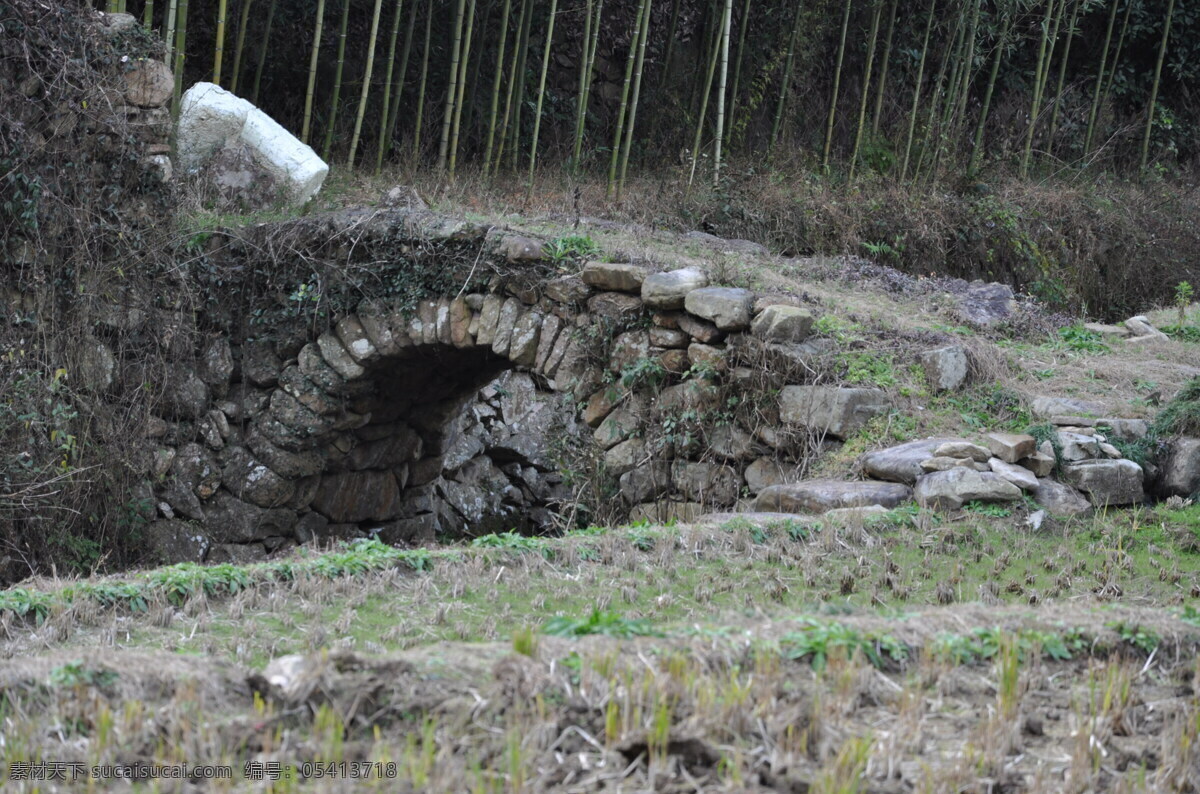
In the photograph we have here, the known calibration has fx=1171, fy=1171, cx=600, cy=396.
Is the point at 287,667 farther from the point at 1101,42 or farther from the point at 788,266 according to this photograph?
the point at 1101,42

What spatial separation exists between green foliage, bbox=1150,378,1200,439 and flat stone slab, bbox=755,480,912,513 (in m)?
1.50

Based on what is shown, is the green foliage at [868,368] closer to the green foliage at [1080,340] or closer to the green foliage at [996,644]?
the green foliage at [1080,340]

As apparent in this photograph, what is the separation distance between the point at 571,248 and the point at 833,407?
2.22m

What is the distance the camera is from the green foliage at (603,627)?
10.1 feet

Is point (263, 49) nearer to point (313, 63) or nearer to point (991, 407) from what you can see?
point (313, 63)

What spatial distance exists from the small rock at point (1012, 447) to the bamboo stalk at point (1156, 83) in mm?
11424

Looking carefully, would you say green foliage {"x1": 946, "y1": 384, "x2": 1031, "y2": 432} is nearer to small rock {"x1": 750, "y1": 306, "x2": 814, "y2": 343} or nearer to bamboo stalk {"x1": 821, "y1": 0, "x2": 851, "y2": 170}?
small rock {"x1": 750, "y1": 306, "x2": 814, "y2": 343}

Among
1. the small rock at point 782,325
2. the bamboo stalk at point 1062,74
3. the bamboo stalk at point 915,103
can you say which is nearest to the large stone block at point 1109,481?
the small rock at point 782,325

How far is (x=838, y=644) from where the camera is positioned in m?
2.90

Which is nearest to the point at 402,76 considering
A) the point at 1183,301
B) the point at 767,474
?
the point at 767,474

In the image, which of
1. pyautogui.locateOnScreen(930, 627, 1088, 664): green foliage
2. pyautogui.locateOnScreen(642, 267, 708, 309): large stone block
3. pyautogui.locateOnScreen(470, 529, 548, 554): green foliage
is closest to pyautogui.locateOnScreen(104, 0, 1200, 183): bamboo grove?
pyautogui.locateOnScreen(642, 267, 708, 309): large stone block

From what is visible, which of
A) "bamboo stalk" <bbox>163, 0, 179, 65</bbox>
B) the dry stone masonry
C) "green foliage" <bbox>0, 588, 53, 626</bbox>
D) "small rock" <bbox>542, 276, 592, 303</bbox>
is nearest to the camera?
"green foliage" <bbox>0, 588, 53, 626</bbox>

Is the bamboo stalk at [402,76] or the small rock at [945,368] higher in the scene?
the bamboo stalk at [402,76]

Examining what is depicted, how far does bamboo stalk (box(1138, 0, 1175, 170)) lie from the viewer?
15.0 metres
